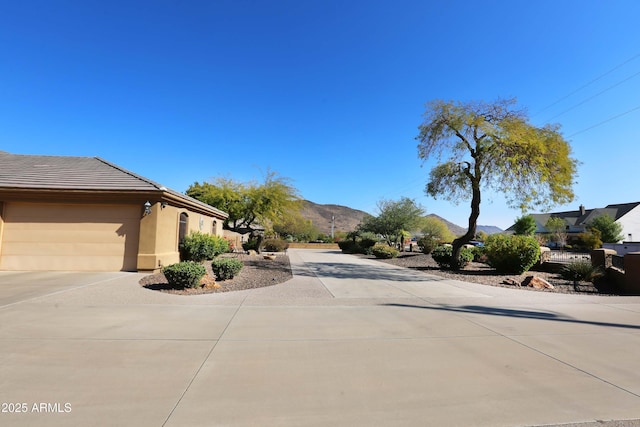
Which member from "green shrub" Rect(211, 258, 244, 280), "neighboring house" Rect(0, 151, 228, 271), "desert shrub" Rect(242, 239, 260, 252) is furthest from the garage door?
"desert shrub" Rect(242, 239, 260, 252)

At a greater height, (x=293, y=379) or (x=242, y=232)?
(x=242, y=232)

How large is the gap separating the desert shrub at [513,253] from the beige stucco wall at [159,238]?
13.8m

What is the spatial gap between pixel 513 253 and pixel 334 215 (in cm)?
10665

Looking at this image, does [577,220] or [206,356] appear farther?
[577,220]

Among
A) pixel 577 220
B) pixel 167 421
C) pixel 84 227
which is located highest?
pixel 577 220

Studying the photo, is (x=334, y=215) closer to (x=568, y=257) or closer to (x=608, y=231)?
(x=608, y=231)

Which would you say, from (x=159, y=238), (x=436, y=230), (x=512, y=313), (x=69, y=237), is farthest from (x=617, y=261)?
(x=436, y=230)

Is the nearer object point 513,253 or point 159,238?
point 159,238

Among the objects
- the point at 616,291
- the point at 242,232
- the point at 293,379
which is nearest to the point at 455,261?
the point at 616,291

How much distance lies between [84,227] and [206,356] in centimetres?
1042

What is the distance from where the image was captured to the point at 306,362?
4355mm

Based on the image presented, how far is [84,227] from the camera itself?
1202 cm

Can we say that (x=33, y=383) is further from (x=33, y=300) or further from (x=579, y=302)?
(x=579, y=302)

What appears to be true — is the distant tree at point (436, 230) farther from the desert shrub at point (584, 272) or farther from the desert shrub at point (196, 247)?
the desert shrub at point (196, 247)
